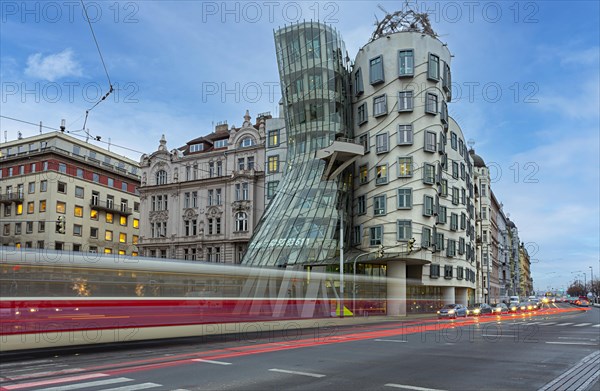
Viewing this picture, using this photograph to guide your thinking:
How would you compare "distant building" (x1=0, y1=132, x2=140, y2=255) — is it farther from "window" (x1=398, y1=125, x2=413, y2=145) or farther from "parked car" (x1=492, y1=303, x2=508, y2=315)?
"parked car" (x1=492, y1=303, x2=508, y2=315)

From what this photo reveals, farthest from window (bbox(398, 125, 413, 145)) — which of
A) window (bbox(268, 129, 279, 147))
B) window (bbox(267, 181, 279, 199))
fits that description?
window (bbox(268, 129, 279, 147))

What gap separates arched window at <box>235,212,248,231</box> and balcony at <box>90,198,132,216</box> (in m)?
27.3

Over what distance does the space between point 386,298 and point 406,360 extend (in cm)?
3388

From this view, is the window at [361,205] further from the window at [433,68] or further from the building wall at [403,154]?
the window at [433,68]

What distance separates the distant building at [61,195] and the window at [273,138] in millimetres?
23742

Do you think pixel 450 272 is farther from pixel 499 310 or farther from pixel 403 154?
pixel 403 154

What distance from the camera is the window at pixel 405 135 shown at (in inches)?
1896

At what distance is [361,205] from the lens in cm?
5122

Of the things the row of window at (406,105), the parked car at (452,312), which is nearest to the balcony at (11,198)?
the row of window at (406,105)

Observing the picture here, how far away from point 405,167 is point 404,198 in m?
2.85

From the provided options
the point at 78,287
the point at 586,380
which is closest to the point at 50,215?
the point at 78,287

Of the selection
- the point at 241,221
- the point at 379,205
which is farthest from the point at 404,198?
the point at 241,221

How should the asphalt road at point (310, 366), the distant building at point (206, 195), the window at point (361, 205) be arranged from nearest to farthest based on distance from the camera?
the asphalt road at point (310, 366) < the window at point (361, 205) < the distant building at point (206, 195)

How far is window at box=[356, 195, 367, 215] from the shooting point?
50719mm
